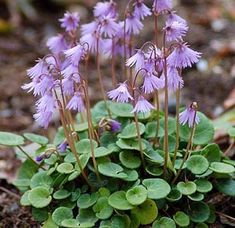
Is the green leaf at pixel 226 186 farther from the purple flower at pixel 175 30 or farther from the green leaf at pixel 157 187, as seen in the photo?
the purple flower at pixel 175 30

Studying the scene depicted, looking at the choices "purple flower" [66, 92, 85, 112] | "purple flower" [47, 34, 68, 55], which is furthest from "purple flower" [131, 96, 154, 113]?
"purple flower" [47, 34, 68, 55]

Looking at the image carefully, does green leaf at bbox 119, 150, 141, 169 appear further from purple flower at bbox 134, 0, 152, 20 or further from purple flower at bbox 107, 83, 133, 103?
purple flower at bbox 134, 0, 152, 20

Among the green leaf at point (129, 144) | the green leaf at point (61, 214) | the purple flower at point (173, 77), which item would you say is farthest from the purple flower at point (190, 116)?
the green leaf at point (61, 214)

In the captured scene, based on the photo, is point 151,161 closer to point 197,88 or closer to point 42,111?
point 42,111

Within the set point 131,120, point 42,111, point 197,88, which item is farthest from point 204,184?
point 197,88

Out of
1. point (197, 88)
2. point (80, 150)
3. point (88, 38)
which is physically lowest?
point (197, 88)

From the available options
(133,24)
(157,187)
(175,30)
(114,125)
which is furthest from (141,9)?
(157,187)
